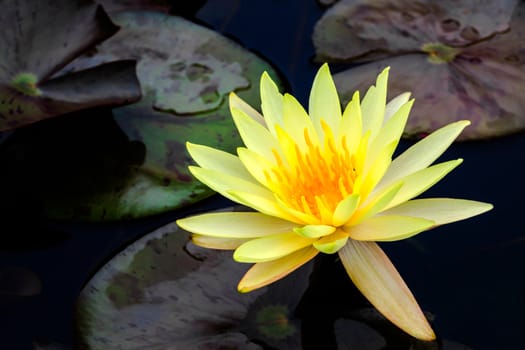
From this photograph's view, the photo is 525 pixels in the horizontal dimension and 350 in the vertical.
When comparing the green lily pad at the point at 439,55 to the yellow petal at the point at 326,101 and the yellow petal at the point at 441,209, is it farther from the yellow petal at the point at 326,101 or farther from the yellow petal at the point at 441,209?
the yellow petal at the point at 441,209

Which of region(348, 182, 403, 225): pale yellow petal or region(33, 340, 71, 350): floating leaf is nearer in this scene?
region(348, 182, 403, 225): pale yellow petal

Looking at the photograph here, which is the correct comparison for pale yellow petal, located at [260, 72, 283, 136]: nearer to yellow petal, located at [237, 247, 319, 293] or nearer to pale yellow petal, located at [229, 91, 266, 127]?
pale yellow petal, located at [229, 91, 266, 127]

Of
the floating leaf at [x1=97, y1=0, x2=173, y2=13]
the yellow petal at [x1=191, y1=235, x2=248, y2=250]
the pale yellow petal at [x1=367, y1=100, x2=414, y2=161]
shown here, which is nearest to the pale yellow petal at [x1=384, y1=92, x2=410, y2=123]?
the pale yellow petal at [x1=367, y1=100, x2=414, y2=161]

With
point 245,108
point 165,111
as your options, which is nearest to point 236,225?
point 245,108

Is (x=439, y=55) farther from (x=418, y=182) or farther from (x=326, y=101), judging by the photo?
(x=418, y=182)

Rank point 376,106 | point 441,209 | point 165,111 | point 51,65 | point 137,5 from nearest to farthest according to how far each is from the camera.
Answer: point 441,209 → point 376,106 → point 51,65 → point 165,111 → point 137,5

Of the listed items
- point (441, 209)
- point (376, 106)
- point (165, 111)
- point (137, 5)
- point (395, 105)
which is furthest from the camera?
point (137, 5)

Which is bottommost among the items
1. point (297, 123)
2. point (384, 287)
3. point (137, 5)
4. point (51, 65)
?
point (384, 287)
